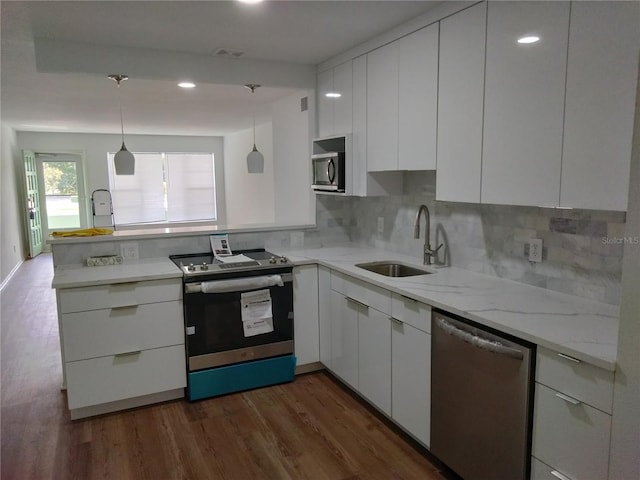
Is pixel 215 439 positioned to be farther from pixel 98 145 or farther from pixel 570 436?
pixel 98 145

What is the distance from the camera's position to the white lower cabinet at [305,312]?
3303 millimetres

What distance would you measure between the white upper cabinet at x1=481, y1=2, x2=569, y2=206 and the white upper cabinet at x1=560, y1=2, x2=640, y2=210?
0.18 ft

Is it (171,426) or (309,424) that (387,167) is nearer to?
(309,424)

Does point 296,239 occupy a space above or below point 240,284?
above

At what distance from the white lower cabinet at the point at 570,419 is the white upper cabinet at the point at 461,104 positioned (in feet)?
3.13

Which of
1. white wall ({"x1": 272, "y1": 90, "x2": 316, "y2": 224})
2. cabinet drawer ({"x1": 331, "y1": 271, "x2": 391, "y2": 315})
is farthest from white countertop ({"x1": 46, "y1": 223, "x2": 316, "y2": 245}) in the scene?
cabinet drawer ({"x1": 331, "y1": 271, "x2": 391, "y2": 315})

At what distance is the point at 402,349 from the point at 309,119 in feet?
7.19

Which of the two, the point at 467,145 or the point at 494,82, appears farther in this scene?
the point at 467,145

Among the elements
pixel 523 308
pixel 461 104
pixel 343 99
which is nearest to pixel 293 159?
pixel 343 99

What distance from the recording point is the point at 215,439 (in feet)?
8.68

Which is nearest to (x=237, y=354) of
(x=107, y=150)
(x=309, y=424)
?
(x=309, y=424)

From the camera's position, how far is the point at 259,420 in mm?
2842

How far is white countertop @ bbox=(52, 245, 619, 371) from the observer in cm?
165

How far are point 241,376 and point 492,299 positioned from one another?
5.85 ft
